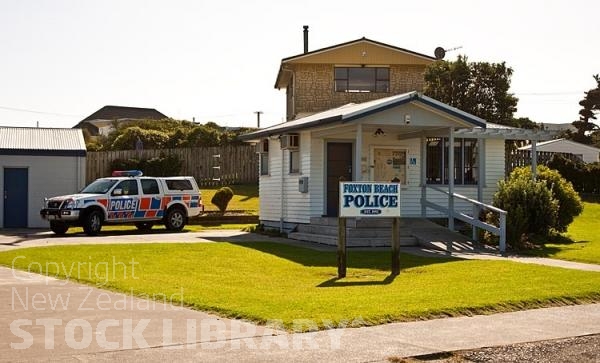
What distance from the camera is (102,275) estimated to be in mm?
14047

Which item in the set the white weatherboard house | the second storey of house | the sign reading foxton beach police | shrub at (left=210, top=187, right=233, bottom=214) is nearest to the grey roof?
shrub at (left=210, top=187, right=233, bottom=214)

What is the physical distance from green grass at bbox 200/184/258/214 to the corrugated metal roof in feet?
20.2

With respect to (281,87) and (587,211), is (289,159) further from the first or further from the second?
(281,87)

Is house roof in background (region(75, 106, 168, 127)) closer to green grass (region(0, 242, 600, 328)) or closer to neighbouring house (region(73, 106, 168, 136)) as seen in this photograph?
neighbouring house (region(73, 106, 168, 136))

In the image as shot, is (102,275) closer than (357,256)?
Yes

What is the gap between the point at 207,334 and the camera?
8961 millimetres

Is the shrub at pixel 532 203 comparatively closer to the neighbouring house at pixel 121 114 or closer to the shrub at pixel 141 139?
the shrub at pixel 141 139

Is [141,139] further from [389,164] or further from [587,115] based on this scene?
[587,115]

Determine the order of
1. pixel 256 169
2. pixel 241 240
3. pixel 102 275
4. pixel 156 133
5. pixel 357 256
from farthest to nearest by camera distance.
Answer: pixel 156 133 → pixel 256 169 → pixel 241 240 → pixel 357 256 → pixel 102 275

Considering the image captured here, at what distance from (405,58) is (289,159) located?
13.0 meters

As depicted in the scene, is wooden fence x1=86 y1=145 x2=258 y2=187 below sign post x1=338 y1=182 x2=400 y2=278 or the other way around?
the other way around

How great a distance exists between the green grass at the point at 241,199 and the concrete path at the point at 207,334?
2138 centimetres

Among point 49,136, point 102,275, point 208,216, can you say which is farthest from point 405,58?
point 102,275

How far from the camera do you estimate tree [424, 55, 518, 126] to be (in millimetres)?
48594
